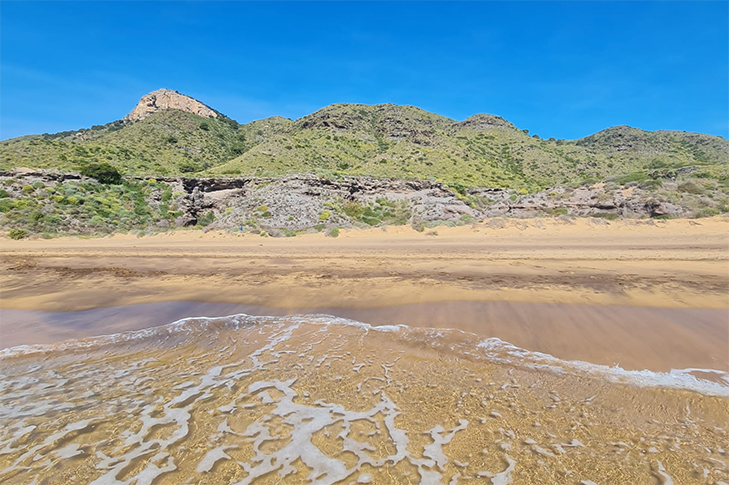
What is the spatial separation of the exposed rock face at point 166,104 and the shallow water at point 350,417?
95516 millimetres

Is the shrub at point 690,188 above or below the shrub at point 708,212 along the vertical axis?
above

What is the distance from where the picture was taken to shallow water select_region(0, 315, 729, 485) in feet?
8.70

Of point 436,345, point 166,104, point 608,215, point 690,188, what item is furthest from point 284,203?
point 166,104

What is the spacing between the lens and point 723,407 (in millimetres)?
3355

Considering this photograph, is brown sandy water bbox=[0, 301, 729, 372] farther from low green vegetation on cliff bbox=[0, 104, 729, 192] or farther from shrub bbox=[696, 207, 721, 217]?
low green vegetation on cliff bbox=[0, 104, 729, 192]

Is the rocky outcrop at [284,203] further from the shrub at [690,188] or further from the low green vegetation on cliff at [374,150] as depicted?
the low green vegetation on cliff at [374,150]

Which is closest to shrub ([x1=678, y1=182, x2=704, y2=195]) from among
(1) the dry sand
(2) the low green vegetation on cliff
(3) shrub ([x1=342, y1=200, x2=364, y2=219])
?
(2) the low green vegetation on cliff

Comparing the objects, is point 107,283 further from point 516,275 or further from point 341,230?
point 341,230

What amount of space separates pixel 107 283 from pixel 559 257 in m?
14.1

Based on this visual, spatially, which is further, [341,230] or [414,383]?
[341,230]

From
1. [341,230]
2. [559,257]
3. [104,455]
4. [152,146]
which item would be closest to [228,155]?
[152,146]

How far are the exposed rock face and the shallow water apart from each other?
95516 mm

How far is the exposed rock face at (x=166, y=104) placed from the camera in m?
86.8

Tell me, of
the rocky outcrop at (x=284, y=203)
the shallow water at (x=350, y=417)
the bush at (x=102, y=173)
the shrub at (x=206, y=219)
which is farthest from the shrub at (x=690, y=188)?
the bush at (x=102, y=173)
